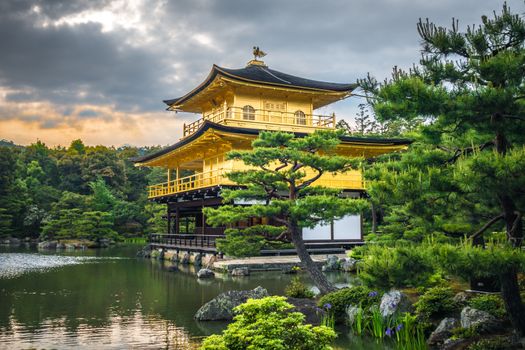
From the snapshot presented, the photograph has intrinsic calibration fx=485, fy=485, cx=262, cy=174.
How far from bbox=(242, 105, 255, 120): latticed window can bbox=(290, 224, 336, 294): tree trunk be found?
600 inches

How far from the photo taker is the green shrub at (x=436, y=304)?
971 centimetres

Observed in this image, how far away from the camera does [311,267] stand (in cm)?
1284

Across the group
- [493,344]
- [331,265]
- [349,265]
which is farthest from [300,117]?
[493,344]

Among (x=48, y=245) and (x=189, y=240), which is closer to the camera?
(x=189, y=240)

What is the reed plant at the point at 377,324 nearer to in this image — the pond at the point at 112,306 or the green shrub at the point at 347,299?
the pond at the point at 112,306

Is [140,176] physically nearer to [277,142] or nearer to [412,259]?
[277,142]

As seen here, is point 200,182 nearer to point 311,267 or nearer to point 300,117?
point 300,117

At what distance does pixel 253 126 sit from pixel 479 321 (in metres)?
20.3

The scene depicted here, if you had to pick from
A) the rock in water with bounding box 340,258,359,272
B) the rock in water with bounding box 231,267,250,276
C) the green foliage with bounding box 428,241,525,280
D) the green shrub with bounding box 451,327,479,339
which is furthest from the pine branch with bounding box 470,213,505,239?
the rock in water with bounding box 340,258,359,272

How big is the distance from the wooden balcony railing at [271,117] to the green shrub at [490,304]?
19.3m

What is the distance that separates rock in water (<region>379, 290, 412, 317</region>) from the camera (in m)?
9.72

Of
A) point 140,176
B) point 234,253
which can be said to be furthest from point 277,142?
point 140,176

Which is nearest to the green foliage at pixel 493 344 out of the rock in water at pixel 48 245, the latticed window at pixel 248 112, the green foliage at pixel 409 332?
the green foliage at pixel 409 332

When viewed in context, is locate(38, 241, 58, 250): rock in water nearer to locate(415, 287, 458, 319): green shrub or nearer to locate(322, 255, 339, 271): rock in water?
locate(322, 255, 339, 271): rock in water
